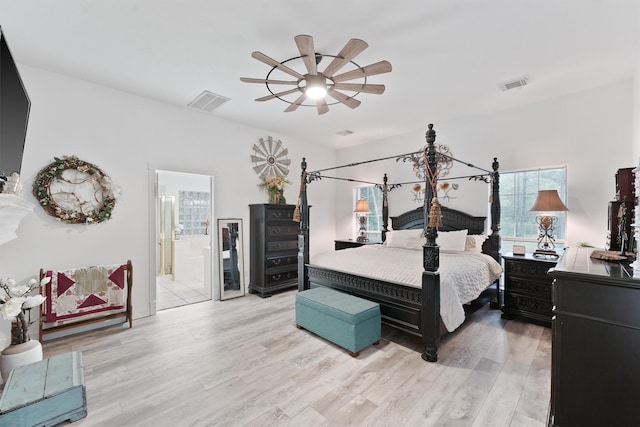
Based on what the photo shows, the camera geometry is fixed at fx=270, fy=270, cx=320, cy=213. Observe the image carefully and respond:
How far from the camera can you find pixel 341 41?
2.56 meters

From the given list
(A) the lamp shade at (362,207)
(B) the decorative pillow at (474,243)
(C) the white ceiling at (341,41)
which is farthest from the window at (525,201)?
(A) the lamp shade at (362,207)

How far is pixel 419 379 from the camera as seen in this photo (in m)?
2.37

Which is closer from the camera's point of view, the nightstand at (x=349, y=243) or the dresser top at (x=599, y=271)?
the dresser top at (x=599, y=271)

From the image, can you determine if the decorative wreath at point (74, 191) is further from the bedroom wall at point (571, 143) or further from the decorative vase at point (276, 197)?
the bedroom wall at point (571, 143)

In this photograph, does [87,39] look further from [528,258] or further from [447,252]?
[528,258]

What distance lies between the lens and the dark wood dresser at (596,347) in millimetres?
1410

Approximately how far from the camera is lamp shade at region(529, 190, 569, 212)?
11.3 ft

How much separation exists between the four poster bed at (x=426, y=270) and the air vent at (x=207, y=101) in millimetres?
1616

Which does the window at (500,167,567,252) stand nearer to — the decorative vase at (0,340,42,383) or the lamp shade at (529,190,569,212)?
the lamp shade at (529,190,569,212)

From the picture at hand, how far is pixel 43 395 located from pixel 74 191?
8.01 ft

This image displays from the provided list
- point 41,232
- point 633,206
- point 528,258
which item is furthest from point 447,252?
point 41,232

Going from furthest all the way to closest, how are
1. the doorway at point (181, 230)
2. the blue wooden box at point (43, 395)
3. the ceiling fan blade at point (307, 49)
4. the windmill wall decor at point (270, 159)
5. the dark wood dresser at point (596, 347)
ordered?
the doorway at point (181, 230) < the windmill wall decor at point (270, 159) < the ceiling fan blade at point (307, 49) < the blue wooden box at point (43, 395) < the dark wood dresser at point (596, 347)

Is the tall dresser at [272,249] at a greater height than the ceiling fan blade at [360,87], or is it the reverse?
the ceiling fan blade at [360,87]

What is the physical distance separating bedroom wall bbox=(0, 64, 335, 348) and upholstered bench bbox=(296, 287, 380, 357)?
2394 millimetres
